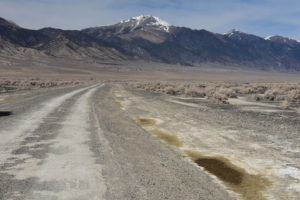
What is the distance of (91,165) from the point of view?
666 centimetres

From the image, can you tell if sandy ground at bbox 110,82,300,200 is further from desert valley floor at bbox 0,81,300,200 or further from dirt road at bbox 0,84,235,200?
dirt road at bbox 0,84,235,200

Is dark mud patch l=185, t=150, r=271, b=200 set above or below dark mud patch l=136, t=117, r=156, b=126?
above

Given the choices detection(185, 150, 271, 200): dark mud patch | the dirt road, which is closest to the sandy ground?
detection(185, 150, 271, 200): dark mud patch

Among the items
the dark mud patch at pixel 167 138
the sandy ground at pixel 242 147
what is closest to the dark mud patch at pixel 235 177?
the sandy ground at pixel 242 147

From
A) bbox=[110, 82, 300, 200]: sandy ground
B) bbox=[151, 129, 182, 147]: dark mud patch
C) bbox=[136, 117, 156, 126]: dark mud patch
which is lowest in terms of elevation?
bbox=[136, 117, 156, 126]: dark mud patch

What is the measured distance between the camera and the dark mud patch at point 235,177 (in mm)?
5727

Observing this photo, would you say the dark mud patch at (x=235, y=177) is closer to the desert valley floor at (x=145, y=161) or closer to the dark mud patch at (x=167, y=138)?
the desert valley floor at (x=145, y=161)

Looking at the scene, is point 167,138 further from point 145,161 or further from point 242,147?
point 145,161

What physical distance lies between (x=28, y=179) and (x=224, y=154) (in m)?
5.53

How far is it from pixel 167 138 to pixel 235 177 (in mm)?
4310

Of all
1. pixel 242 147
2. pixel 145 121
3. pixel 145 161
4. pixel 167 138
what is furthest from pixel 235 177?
pixel 145 121

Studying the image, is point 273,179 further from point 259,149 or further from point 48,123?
point 48,123

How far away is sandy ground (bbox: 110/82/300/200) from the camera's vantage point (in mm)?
6104

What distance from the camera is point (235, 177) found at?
655cm
